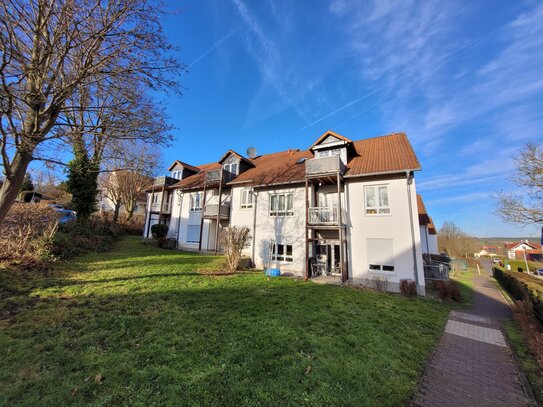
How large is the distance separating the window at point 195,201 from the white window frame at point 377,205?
51.3 ft

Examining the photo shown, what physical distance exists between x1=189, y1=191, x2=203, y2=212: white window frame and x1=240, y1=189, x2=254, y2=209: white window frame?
19.4ft

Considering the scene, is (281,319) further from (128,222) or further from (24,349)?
(128,222)

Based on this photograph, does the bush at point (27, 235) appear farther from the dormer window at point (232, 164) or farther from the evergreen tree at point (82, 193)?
the dormer window at point (232, 164)

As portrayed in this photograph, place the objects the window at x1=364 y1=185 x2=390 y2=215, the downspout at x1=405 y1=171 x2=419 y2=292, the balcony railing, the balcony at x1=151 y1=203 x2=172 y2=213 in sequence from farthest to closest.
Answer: the balcony at x1=151 y1=203 x2=172 y2=213 < the balcony railing < the window at x1=364 y1=185 x2=390 y2=215 < the downspout at x1=405 y1=171 x2=419 y2=292

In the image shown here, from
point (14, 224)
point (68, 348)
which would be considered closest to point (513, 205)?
point (68, 348)

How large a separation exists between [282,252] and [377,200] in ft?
23.2

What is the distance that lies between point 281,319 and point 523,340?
25.6 ft

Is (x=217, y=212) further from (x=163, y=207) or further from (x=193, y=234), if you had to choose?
(x=163, y=207)

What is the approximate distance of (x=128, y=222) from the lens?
103ft

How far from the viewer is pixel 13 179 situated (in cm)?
619

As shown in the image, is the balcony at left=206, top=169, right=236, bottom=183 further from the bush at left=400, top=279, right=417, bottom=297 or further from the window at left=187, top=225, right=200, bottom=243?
the bush at left=400, top=279, right=417, bottom=297

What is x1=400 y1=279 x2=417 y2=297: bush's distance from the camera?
11.9m

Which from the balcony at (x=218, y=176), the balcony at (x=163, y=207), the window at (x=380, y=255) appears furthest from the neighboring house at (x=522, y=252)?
the balcony at (x=163, y=207)

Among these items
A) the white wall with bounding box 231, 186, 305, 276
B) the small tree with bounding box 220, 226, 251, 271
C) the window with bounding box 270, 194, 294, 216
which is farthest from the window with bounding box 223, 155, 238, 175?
the small tree with bounding box 220, 226, 251, 271
